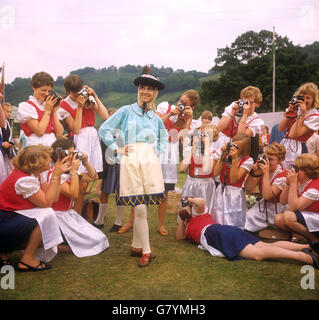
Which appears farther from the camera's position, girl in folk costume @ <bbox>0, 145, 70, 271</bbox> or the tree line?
the tree line

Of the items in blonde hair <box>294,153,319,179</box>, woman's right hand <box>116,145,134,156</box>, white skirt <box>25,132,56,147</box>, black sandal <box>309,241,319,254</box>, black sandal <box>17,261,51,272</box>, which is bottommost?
black sandal <box>17,261,51,272</box>

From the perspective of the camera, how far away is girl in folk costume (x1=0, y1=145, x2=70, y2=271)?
10.1 ft

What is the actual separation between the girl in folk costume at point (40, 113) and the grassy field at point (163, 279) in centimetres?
143

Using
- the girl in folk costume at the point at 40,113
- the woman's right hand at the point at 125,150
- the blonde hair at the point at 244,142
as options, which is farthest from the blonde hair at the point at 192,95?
the girl in folk costume at the point at 40,113

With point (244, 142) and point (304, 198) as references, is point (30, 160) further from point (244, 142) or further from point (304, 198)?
point (304, 198)

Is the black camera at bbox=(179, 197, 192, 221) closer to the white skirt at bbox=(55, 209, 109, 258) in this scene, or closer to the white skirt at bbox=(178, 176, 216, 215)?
the white skirt at bbox=(178, 176, 216, 215)

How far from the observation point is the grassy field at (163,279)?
2.67 meters

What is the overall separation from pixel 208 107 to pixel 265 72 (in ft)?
25.4

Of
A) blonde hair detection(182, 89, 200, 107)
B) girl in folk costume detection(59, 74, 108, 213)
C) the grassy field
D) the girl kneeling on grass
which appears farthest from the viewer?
blonde hair detection(182, 89, 200, 107)

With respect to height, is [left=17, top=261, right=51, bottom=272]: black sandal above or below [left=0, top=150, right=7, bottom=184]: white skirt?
below

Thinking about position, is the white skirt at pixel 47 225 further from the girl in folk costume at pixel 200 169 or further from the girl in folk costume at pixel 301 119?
the girl in folk costume at pixel 301 119

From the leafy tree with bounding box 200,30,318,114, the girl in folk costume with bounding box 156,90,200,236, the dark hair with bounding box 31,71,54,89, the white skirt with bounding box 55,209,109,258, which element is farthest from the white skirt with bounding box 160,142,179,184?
the leafy tree with bounding box 200,30,318,114

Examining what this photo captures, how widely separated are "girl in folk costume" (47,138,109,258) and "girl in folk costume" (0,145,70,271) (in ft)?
0.91
